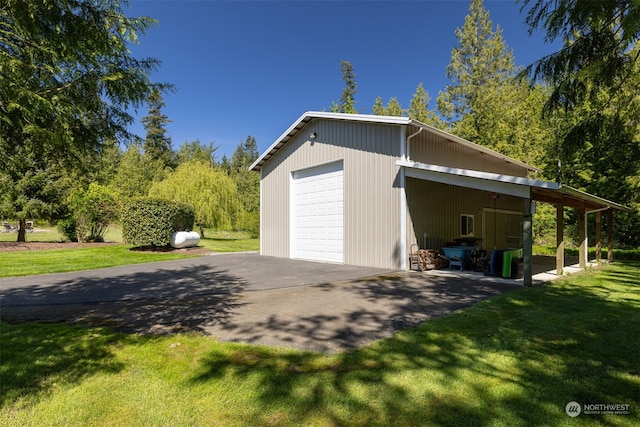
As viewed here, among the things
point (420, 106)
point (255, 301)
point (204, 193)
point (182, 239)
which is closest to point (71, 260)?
point (182, 239)

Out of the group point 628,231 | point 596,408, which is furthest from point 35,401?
point 628,231

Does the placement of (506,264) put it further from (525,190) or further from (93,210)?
(93,210)

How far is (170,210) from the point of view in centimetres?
1523

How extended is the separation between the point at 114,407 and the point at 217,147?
47.7 meters

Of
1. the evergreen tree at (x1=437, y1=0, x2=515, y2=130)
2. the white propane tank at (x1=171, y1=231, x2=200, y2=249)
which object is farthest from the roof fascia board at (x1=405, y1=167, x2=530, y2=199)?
the evergreen tree at (x1=437, y1=0, x2=515, y2=130)

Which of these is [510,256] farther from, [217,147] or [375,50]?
[217,147]

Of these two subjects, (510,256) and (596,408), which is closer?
(596,408)

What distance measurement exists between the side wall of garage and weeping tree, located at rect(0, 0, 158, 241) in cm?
771

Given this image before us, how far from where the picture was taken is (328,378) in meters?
3.04

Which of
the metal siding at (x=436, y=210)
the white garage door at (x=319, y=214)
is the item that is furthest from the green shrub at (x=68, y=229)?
the metal siding at (x=436, y=210)

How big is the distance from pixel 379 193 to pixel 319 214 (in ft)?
9.85

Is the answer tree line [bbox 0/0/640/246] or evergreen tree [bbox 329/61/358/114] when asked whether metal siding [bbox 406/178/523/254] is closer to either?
tree line [bbox 0/0/640/246]

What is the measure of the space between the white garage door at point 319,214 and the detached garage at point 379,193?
37 mm

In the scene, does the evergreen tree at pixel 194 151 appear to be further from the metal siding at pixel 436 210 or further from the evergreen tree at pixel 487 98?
the metal siding at pixel 436 210
